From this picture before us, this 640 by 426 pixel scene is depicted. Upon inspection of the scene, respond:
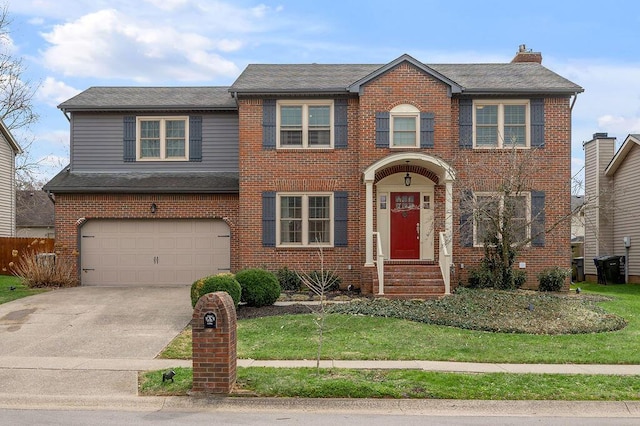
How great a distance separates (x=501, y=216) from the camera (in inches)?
653

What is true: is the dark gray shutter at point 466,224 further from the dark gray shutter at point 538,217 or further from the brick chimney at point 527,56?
the brick chimney at point 527,56

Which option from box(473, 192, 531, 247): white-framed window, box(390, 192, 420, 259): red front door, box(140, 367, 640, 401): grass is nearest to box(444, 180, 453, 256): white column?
box(473, 192, 531, 247): white-framed window

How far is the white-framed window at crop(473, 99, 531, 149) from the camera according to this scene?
62.0 feet

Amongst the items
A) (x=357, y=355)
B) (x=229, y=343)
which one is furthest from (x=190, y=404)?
(x=357, y=355)

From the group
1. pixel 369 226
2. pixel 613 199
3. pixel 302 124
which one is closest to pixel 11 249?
pixel 302 124

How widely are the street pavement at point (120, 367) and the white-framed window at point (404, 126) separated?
7.84m

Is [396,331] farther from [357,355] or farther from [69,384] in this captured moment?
[69,384]

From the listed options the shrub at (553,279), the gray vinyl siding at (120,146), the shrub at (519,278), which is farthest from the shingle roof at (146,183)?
the shrub at (553,279)

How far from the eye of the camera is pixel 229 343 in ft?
26.9

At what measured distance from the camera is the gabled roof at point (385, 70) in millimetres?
18516

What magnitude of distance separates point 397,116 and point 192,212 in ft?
23.4

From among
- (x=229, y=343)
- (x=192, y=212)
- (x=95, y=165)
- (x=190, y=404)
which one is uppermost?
(x=95, y=165)

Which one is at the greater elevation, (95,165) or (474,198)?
(95,165)

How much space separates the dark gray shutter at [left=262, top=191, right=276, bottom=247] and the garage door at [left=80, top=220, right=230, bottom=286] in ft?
5.89
